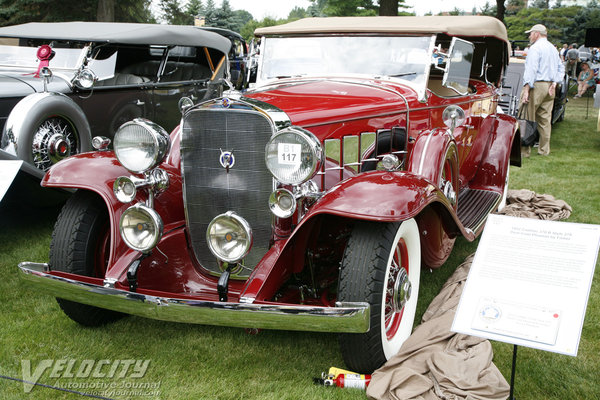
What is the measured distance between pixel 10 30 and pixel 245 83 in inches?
132

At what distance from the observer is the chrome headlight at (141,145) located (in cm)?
252

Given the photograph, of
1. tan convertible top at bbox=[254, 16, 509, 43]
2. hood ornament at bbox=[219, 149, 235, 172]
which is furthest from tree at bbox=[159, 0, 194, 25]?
hood ornament at bbox=[219, 149, 235, 172]

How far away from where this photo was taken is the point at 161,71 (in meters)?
6.00

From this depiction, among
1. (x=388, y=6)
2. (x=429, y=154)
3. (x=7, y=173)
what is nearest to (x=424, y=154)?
(x=429, y=154)

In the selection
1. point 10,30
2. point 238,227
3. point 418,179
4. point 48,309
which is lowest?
point 48,309

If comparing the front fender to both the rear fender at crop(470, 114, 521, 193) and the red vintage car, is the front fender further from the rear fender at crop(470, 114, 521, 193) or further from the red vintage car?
the rear fender at crop(470, 114, 521, 193)

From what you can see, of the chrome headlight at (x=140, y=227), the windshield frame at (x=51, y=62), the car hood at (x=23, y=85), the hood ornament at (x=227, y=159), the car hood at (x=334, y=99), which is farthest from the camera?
the windshield frame at (x=51, y=62)

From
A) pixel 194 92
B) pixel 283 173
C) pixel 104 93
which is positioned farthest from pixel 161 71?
pixel 283 173

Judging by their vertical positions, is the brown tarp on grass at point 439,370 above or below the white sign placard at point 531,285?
below

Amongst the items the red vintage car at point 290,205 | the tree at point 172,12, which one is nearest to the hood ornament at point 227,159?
the red vintage car at point 290,205

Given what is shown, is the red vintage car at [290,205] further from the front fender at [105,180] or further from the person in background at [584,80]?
the person in background at [584,80]

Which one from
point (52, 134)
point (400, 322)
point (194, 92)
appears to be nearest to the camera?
point (400, 322)

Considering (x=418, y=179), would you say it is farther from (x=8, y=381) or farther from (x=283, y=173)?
(x=8, y=381)

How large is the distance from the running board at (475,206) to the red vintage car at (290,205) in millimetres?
89
